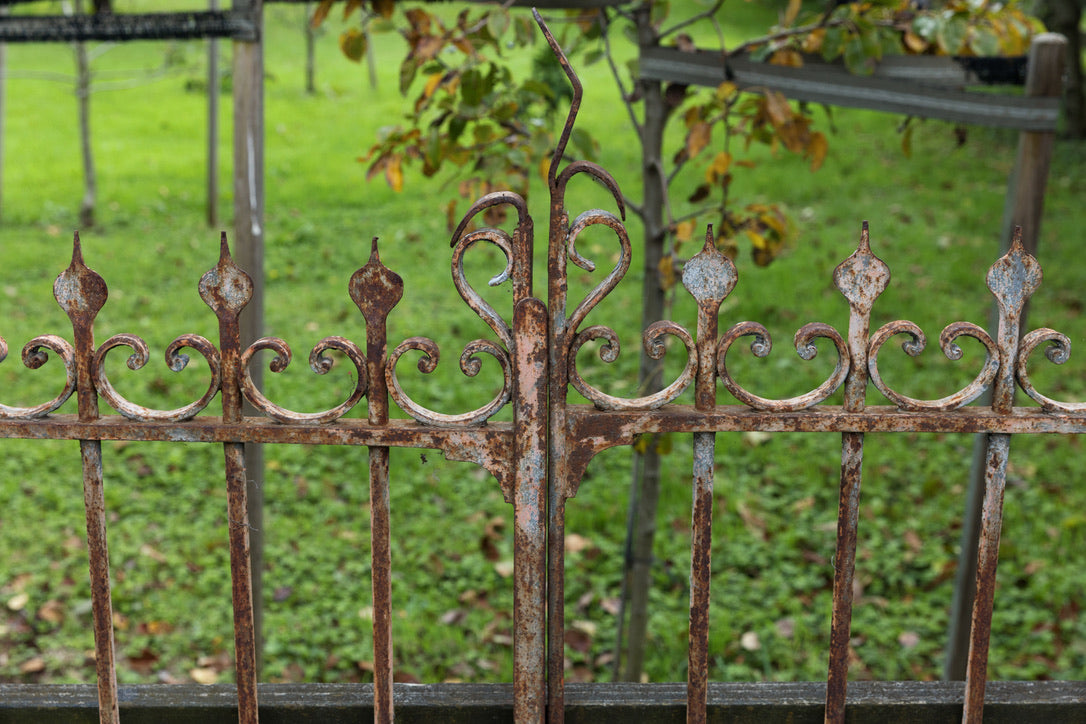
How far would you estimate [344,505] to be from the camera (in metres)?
4.33

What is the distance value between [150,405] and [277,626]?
1.97 metres

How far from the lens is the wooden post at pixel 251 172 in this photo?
2.52 metres

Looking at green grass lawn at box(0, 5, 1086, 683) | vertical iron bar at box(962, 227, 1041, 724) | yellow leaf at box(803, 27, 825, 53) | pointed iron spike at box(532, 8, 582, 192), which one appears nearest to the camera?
pointed iron spike at box(532, 8, 582, 192)

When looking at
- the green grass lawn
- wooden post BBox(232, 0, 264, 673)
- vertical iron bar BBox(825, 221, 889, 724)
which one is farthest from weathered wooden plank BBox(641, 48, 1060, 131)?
the green grass lawn

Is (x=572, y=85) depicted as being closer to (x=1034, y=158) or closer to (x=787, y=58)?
(x=787, y=58)

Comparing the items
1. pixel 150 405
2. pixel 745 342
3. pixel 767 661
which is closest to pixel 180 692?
pixel 767 661

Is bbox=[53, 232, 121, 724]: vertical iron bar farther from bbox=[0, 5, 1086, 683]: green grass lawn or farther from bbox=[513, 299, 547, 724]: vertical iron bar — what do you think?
bbox=[0, 5, 1086, 683]: green grass lawn

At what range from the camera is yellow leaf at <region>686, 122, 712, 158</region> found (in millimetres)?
2445

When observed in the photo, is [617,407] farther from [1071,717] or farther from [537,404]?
[1071,717]

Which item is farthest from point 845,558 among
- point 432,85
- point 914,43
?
point 914,43

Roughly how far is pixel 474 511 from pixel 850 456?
2.95m

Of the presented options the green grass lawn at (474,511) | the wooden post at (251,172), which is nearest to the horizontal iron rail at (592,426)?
the wooden post at (251,172)

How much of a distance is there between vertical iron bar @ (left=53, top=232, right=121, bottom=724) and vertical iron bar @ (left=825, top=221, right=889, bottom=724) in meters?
1.12

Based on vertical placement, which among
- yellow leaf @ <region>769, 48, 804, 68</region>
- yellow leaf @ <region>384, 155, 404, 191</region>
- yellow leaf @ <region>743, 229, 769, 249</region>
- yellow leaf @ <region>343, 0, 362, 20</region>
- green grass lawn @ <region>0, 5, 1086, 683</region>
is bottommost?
green grass lawn @ <region>0, 5, 1086, 683</region>
